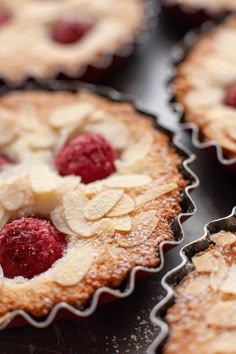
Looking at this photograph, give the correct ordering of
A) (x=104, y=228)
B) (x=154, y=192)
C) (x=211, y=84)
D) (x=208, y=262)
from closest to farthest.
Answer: (x=208, y=262) → (x=104, y=228) → (x=154, y=192) → (x=211, y=84)

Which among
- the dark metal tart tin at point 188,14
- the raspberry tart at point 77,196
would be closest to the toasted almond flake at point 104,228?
the raspberry tart at point 77,196

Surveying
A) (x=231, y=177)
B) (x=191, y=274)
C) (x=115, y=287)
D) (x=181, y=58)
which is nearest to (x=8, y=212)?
(x=115, y=287)

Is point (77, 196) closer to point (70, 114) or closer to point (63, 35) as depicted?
point (70, 114)

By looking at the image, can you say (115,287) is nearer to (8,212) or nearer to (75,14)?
(8,212)

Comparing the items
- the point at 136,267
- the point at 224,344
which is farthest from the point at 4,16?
the point at 224,344

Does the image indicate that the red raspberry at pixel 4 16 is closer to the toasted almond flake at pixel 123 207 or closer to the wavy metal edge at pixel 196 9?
the wavy metal edge at pixel 196 9
